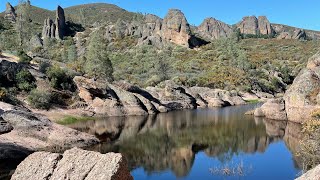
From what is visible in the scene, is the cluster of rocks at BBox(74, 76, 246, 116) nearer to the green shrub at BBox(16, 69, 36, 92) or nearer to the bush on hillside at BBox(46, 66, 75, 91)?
the bush on hillside at BBox(46, 66, 75, 91)

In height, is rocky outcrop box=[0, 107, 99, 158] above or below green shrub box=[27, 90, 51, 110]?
below

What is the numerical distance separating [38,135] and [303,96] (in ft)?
119

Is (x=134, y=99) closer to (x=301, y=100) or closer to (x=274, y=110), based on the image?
(x=274, y=110)

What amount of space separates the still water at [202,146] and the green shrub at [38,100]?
28.9 ft

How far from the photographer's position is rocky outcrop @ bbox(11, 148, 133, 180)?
16734 mm

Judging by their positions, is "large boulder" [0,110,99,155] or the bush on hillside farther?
the bush on hillside

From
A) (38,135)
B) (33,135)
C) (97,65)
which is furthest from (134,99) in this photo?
(33,135)

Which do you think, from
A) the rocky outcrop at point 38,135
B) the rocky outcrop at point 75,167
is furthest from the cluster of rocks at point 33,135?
the rocky outcrop at point 75,167

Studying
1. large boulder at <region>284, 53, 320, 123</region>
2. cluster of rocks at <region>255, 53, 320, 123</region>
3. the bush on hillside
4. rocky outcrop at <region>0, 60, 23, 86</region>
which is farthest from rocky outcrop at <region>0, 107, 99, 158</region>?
the bush on hillside

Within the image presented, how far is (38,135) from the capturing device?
126 ft

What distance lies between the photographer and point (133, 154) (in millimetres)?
37406

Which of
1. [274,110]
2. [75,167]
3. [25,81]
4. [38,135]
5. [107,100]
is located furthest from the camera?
[107,100]

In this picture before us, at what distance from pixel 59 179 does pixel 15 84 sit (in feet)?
185

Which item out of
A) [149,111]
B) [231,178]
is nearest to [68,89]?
[149,111]
